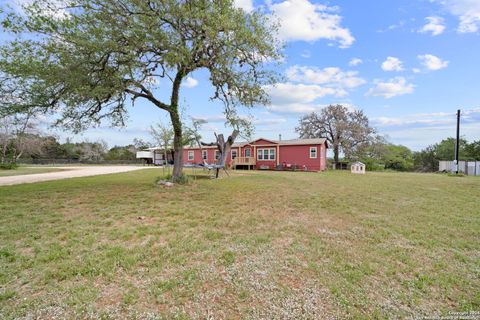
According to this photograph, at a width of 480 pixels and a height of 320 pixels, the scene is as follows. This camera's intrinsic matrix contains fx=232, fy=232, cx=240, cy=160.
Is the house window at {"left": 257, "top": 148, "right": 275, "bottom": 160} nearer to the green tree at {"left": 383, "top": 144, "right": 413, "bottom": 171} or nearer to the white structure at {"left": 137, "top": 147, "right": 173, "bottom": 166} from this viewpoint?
the green tree at {"left": 383, "top": 144, "right": 413, "bottom": 171}

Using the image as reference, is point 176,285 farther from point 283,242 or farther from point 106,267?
point 283,242

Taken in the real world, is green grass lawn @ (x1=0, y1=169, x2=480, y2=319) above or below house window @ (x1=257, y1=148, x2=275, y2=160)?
below

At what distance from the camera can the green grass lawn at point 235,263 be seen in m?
2.14

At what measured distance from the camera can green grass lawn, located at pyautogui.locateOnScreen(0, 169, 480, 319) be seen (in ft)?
7.01

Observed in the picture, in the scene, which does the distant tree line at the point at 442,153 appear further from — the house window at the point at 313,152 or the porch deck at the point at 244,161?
the porch deck at the point at 244,161

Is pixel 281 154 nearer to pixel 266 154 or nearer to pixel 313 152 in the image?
pixel 266 154

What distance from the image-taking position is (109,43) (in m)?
6.14

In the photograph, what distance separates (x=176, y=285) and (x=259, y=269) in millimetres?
973

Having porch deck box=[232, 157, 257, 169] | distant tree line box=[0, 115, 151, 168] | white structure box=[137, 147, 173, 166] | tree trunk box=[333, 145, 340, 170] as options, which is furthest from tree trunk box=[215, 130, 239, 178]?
distant tree line box=[0, 115, 151, 168]

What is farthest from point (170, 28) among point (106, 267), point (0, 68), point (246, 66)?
point (106, 267)

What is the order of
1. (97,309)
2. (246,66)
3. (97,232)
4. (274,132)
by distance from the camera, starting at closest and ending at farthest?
(97,309)
(97,232)
(246,66)
(274,132)

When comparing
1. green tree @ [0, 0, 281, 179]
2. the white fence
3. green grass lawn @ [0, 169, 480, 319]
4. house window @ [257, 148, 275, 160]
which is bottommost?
green grass lawn @ [0, 169, 480, 319]

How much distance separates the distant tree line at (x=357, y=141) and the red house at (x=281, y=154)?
3540 millimetres

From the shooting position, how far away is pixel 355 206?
6172 mm
